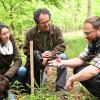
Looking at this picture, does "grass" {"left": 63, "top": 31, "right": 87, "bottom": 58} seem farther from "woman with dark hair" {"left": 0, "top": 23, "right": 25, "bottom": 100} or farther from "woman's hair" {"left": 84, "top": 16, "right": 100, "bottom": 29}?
"woman's hair" {"left": 84, "top": 16, "right": 100, "bottom": 29}

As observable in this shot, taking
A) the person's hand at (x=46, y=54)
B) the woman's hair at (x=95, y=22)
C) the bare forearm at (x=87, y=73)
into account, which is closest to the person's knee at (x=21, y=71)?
the person's hand at (x=46, y=54)

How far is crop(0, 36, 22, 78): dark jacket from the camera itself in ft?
15.3

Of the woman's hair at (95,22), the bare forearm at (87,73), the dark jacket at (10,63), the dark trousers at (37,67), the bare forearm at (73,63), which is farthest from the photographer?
the dark trousers at (37,67)

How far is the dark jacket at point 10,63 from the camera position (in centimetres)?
467

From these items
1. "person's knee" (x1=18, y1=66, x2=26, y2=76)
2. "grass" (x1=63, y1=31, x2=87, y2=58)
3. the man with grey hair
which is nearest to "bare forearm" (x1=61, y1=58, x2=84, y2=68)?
the man with grey hair

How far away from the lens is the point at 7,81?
430cm

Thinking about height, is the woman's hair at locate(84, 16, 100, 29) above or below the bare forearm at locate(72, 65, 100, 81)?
above

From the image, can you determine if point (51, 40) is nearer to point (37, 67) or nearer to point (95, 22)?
point (37, 67)

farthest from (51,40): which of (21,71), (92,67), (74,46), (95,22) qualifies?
(74,46)

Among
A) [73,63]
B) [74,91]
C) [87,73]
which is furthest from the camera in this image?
[74,91]

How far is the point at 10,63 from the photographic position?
485cm

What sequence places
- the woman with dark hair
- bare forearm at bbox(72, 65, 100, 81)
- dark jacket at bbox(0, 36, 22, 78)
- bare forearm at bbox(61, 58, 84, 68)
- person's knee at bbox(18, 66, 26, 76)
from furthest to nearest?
person's knee at bbox(18, 66, 26, 76)
dark jacket at bbox(0, 36, 22, 78)
the woman with dark hair
bare forearm at bbox(61, 58, 84, 68)
bare forearm at bbox(72, 65, 100, 81)

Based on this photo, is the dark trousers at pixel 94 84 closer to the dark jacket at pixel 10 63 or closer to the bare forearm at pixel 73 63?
the bare forearm at pixel 73 63

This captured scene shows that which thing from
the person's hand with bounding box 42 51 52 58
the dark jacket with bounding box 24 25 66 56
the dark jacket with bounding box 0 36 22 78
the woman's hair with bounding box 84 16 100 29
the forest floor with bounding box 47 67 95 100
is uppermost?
the woman's hair with bounding box 84 16 100 29
